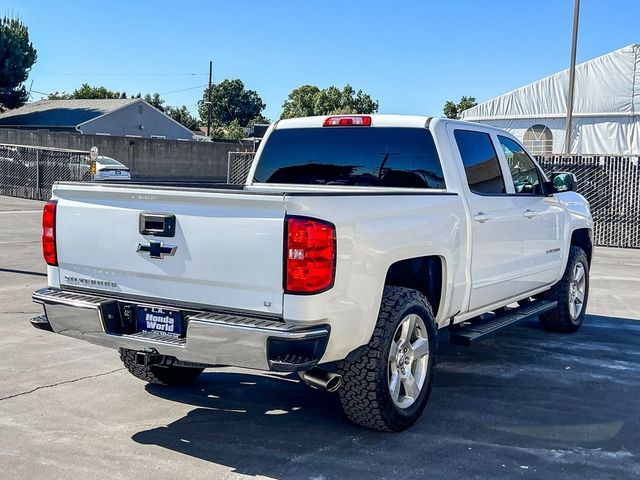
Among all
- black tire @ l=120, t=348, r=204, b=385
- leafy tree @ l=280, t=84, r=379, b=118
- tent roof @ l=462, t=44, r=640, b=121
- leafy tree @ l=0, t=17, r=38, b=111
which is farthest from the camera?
leafy tree @ l=280, t=84, r=379, b=118

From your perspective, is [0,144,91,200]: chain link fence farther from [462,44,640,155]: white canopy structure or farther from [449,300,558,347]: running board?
[449,300,558,347]: running board

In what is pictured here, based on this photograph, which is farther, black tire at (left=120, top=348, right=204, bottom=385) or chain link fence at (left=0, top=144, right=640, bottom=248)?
chain link fence at (left=0, top=144, right=640, bottom=248)

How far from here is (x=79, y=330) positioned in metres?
4.75

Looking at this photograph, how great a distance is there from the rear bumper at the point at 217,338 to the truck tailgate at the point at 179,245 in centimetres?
12

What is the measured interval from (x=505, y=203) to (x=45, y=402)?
154 inches

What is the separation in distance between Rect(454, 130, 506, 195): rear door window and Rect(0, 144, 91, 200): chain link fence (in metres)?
19.0

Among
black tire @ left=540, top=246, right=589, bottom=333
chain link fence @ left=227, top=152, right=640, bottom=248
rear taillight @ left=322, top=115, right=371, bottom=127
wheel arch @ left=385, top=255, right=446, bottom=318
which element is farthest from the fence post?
wheel arch @ left=385, top=255, right=446, bottom=318

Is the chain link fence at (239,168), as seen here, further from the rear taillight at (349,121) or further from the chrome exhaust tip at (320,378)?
the chrome exhaust tip at (320,378)

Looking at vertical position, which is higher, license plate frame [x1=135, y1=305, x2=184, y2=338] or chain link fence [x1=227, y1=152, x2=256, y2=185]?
chain link fence [x1=227, y1=152, x2=256, y2=185]

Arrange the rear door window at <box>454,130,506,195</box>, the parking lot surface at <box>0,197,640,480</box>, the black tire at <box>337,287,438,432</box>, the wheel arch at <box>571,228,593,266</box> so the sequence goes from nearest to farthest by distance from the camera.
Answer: the parking lot surface at <box>0,197,640,480</box>, the black tire at <box>337,287,438,432</box>, the rear door window at <box>454,130,506,195</box>, the wheel arch at <box>571,228,593,266</box>

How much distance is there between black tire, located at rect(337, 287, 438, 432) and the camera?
4.68m

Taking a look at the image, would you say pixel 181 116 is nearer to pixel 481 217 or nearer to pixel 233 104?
pixel 233 104

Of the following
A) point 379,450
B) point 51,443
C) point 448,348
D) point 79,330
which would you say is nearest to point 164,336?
point 79,330

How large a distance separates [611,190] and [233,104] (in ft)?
314
